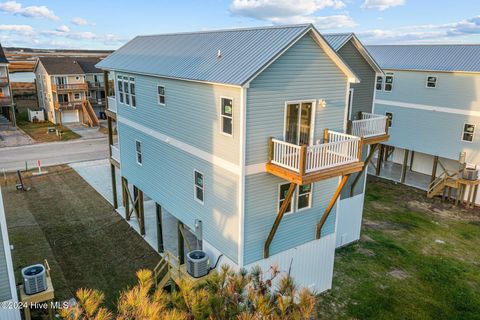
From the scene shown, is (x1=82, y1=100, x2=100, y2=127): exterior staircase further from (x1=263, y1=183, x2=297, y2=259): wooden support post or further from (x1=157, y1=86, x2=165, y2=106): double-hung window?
(x1=263, y1=183, x2=297, y2=259): wooden support post

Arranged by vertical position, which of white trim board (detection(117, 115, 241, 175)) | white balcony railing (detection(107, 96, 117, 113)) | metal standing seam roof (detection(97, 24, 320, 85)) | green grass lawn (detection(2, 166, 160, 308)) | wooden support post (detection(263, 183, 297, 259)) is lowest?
green grass lawn (detection(2, 166, 160, 308))

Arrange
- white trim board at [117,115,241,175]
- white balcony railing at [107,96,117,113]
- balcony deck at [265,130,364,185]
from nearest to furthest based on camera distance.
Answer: balcony deck at [265,130,364,185]
white trim board at [117,115,241,175]
white balcony railing at [107,96,117,113]

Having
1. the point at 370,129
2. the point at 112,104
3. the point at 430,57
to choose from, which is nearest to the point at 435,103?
the point at 430,57

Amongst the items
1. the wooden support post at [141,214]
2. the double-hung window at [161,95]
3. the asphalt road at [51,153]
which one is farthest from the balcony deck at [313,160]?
the asphalt road at [51,153]

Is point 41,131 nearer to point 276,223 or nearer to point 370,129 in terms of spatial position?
point 370,129

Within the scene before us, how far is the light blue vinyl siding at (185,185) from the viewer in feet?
42.2

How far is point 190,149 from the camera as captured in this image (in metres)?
14.4

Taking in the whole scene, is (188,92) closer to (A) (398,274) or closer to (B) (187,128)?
(B) (187,128)

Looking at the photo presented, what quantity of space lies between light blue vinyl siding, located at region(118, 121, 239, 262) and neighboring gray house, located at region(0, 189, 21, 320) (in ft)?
21.1

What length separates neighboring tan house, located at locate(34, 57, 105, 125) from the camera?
49.8 meters

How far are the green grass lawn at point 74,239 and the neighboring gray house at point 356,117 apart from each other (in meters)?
10.0

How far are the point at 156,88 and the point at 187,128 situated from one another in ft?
9.76

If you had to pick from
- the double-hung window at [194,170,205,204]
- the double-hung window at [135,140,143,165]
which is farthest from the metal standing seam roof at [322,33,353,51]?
the double-hung window at [135,140,143,165]

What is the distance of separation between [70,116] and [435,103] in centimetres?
4598
